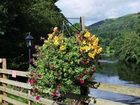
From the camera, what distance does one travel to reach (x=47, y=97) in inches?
372

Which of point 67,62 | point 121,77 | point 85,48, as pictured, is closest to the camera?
point 85,48

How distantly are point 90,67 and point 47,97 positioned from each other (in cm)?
173

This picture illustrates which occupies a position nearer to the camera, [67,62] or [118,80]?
[67,62]

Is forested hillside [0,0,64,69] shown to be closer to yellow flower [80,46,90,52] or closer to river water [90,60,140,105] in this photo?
river water [90,60,140,105]

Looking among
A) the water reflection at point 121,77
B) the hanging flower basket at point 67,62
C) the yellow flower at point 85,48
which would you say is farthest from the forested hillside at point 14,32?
the yellow flower at point 85,48

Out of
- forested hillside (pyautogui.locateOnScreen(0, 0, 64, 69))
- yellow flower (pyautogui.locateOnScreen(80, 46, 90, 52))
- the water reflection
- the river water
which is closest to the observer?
yellow flower (pyautogui.locateOnScreen(80, 46, 90, 52))

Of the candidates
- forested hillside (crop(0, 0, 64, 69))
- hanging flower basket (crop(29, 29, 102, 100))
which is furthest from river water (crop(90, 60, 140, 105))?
forested hillside (crop(0, 0, 64, 69))

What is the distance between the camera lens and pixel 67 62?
8148 mm

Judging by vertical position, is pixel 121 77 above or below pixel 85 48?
below

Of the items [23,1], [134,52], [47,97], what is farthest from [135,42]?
[47,97]

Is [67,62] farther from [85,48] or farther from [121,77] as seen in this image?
[121,77]

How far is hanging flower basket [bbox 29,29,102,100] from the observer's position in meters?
8.05

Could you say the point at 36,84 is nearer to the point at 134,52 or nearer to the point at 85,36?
the point at 85,36

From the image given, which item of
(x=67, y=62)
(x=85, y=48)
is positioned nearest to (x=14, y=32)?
→ (x=67, y=62)
